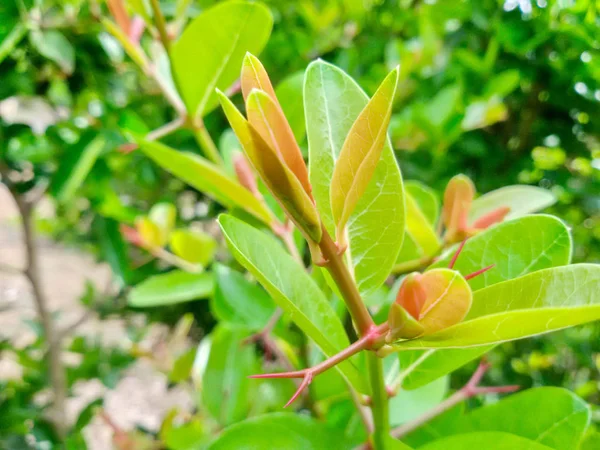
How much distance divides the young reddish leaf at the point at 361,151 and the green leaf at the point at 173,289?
370 mm

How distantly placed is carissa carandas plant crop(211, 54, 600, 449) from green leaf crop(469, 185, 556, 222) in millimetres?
158

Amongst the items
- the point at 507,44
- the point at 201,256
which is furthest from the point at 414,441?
the point at 507,44

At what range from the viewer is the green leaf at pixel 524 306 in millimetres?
168

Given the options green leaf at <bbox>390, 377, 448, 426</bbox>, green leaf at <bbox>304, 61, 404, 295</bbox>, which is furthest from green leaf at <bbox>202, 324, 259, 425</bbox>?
green leaf at <bbox>304, 61, 404, 295</bbox>

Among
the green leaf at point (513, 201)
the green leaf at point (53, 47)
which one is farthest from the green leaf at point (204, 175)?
the green leaf at point (53, 47)

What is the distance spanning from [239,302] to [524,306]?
0.29 m

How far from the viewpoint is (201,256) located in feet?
2.01

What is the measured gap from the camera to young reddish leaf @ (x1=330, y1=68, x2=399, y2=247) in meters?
0.18

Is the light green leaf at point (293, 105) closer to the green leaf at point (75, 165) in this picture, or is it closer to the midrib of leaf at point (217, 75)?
the midrib of leaf at point (217, 75)

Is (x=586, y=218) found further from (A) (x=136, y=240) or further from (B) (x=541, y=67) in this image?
(A) (x=136, y=240)

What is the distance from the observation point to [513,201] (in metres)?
0.41

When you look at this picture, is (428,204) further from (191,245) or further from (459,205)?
(191,245)

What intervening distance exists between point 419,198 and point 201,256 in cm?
30

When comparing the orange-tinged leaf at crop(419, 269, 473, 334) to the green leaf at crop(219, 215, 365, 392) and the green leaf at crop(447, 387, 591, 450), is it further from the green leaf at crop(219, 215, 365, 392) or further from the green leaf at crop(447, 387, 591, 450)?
the green leaf at crop(447, 387, 591, 450)
